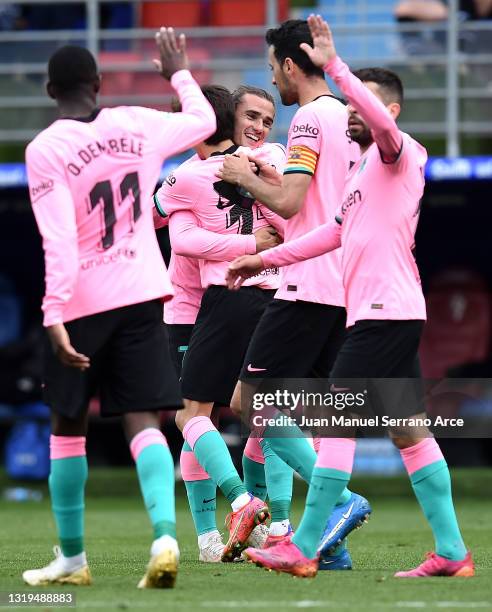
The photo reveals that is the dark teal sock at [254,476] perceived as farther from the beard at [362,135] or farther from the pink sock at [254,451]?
the beard at [362,135]

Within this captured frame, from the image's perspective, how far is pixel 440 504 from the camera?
237 inches

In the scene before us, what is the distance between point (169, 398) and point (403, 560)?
2149 mm

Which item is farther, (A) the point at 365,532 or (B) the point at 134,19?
(B) the point at 134,19

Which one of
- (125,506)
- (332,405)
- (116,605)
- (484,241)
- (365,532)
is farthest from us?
(484,241)

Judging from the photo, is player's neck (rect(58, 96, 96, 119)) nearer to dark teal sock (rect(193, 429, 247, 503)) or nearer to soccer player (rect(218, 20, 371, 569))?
soccer player (rect(218, 20, 371, 569))

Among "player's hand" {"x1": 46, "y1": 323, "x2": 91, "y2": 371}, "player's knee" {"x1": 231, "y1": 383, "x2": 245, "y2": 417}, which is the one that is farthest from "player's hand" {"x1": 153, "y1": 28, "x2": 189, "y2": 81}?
"player's knee" {"x1": 231, "y1": 383, "x2": 245, "y2": 417}

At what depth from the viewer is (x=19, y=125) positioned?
1480 cm

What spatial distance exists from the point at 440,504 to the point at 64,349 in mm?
1718

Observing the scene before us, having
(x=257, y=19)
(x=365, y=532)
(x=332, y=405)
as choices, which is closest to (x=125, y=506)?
(x=365, y=532)

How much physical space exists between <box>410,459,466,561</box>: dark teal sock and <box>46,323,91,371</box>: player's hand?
150 cm

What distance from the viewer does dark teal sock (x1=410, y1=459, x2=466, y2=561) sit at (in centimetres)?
601

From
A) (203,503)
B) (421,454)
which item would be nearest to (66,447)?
(421,454)

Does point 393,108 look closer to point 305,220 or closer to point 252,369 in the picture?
point 305,220

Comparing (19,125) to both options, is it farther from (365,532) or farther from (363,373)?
(363,373)
